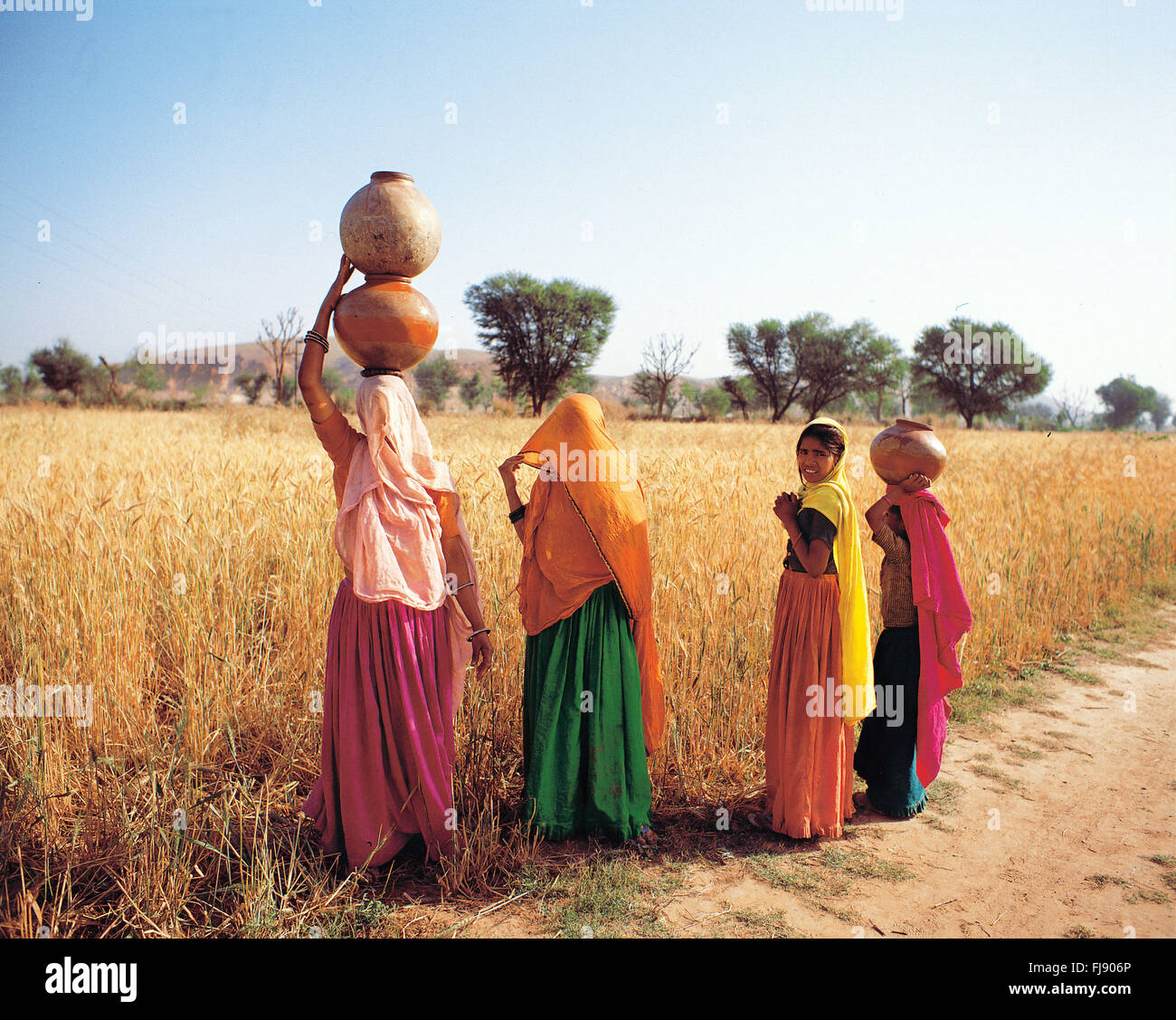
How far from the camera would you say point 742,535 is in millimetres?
5211

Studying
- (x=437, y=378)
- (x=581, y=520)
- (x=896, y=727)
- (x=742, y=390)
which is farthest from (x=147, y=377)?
(x=896, y=727)

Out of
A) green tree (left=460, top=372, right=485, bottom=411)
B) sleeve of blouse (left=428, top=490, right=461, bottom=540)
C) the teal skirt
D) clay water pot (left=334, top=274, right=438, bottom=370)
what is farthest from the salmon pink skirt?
green tree (left=460, top=372, right=485, bottom=411)

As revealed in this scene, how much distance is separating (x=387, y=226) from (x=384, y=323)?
12.6 inches

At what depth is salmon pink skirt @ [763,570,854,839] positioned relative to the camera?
298cm

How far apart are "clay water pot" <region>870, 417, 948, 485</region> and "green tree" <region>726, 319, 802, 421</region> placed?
4351 cm

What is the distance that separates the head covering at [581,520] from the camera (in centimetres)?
276

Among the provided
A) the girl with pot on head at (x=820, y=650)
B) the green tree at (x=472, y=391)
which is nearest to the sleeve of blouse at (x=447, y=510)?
the girl with pot on head at (x=820, y=650)

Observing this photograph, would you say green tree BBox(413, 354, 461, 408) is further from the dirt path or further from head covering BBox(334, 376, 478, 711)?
head covering BBox(334, 376, 478, 711)

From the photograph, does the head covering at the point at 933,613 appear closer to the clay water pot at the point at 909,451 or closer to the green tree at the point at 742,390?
the clay water pot at the point at 909,451

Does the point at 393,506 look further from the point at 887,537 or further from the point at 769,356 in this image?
the point at 769,356

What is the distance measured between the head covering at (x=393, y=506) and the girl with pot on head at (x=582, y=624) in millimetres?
407
